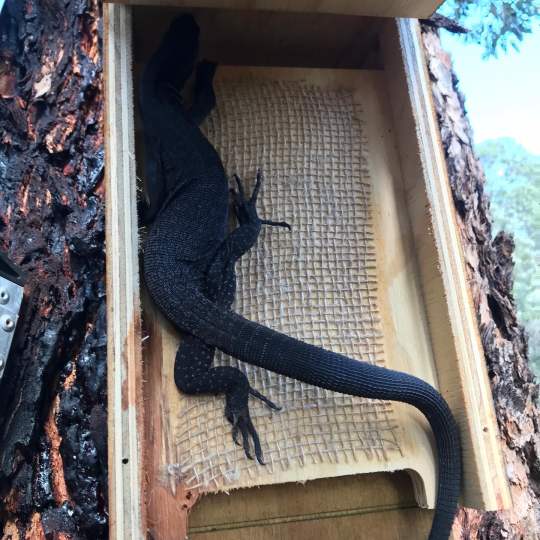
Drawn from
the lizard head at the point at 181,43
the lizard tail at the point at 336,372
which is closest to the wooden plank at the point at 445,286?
the lizard tail at the point at 336,372

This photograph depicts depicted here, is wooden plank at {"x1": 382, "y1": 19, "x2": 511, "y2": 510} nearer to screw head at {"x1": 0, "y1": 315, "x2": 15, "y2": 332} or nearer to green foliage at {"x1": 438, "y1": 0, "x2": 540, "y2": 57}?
green foliage at {"x1": 438, "y1": 0, "x2": 540, "y2": 57}

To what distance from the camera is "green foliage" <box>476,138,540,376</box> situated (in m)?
1.83

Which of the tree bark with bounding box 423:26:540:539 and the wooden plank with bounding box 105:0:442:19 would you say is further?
the tree bark with bounding box 423:26:540:539

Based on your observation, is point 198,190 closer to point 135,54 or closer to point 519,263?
point 135,54

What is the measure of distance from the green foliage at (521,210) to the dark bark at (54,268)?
1410mm

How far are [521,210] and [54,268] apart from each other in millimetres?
1571

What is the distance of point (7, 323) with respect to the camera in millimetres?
1472

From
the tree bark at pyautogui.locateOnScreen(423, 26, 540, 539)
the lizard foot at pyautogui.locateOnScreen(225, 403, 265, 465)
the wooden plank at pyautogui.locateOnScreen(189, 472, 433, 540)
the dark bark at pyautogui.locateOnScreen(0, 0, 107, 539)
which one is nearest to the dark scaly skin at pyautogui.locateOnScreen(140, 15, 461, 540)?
the lizard foot at pyautogui.locateOnScreen(225, 403, 265, 465)

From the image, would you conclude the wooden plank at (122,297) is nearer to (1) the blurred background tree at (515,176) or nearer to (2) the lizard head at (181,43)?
(2) the lizard head at (181,43)

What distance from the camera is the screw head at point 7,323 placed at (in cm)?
146

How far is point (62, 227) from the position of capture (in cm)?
165

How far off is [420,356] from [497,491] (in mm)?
354

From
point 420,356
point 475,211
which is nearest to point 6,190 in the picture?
point 420,356

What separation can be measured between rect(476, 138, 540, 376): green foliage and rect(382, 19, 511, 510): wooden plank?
62 cm
